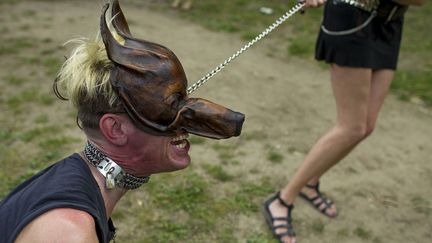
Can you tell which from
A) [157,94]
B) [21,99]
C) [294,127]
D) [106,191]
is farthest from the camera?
[21,99]

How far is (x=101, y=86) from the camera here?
1.73 m

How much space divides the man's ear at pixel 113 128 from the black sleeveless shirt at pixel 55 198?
14 cm

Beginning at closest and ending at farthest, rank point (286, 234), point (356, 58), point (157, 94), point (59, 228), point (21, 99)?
1. point (59, 228)
2. point (157, 94)
3. point (356, 58)
4. point (286, 234)
5. point (21, 99)

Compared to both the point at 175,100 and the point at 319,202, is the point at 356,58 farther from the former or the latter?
the point at 175,100

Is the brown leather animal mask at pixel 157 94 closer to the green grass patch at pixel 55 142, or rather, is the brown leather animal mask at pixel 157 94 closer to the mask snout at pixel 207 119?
the mask snout at pixel 207 119

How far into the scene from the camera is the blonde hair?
1.73 metres

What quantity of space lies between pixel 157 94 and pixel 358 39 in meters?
1.65

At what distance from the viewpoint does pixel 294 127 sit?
4926mm

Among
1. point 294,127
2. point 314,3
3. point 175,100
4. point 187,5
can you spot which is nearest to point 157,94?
point 175,100

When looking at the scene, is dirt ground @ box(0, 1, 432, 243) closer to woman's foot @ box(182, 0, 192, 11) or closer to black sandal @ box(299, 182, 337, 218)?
black sandal @ box(299, 182, 337, 218)

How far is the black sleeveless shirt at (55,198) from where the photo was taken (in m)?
1.53

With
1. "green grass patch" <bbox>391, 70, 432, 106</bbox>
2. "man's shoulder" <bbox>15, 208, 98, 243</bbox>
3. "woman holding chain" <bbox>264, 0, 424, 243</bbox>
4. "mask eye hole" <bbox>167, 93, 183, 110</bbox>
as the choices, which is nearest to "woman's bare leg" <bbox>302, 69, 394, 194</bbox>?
"woman holding chain" <bbox>264, 0, 424, 243</bbox>

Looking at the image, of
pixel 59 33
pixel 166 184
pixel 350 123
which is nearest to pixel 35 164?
pixel 166 184

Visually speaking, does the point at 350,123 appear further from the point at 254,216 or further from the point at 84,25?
the point at 84,25
